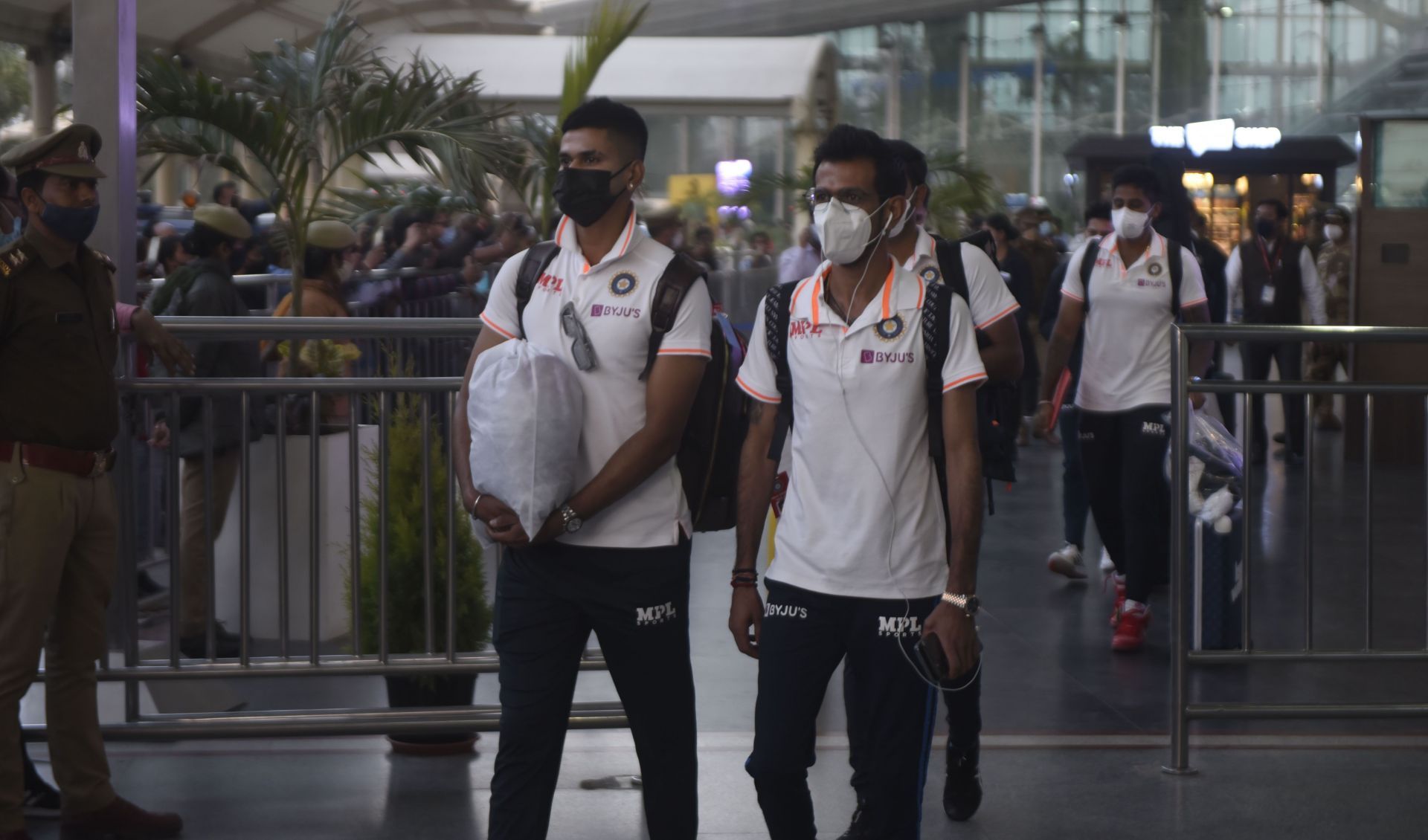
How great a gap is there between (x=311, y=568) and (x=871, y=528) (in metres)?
2.28

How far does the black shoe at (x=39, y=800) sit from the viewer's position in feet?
16.1

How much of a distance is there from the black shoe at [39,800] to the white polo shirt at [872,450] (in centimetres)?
262

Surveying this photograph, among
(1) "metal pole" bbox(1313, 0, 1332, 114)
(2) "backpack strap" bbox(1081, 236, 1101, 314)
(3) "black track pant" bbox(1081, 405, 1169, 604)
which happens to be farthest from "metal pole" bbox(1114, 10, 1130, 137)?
(3) "black track pant" bbox(1081, 405, 1169, 604)

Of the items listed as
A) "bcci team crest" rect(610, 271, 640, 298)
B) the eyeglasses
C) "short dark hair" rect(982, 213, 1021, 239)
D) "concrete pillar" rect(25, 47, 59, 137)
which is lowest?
the eyeglasses

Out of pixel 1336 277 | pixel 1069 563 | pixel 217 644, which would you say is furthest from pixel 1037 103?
pixel 217 644

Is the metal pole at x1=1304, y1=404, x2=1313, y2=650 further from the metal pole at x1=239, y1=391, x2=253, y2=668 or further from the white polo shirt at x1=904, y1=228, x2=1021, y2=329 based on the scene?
the metal pole at x1=239, y1=391, x2=253, y2=668

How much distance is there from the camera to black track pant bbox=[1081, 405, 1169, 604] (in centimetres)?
723

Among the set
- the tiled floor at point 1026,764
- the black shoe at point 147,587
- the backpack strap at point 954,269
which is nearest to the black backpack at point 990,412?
the backpack strap at point 954,269

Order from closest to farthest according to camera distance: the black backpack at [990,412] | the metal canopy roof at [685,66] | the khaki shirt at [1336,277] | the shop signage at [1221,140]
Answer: the black backpack at [990,412] → the khaki shirt at [1336,277] → the metal canopy roof at [685,66] → the shop signage at [1221,140]

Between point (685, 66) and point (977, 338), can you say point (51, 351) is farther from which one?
point (685, 66)

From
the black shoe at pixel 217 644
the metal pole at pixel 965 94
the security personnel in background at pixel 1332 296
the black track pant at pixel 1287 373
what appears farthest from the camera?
the metal pole at pixel 965 94

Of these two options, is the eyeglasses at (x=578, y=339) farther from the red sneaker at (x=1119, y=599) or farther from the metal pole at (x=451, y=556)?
the red sneaker at (x=1119, y=599)

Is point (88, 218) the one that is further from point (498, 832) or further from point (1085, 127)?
point (1085, 127)

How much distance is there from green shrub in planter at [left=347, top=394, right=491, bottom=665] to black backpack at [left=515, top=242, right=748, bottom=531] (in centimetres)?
176
